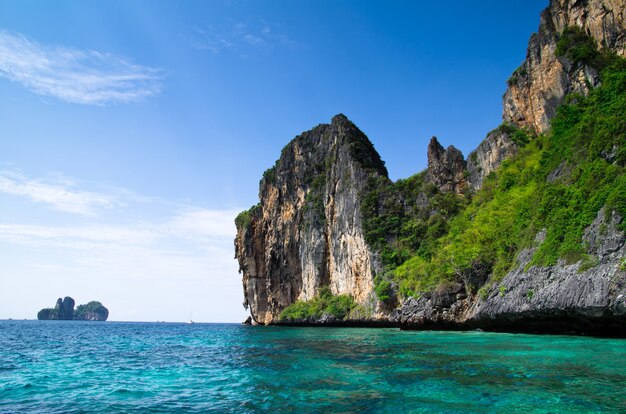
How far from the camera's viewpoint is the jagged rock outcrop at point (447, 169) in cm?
5503

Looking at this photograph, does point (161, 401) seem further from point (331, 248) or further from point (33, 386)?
point (331, 248)

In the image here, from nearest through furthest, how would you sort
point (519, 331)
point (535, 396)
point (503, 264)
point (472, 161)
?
point (535, 396), point (519, 331), point (503, 264), point (472, 161)

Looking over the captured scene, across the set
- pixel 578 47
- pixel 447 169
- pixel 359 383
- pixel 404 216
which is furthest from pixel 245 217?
pixel 359 383

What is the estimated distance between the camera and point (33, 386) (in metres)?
13.7

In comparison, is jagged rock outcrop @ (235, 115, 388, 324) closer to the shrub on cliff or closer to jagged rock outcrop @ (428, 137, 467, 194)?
jagged rock outcrop @ (428, 137, 467, 194)

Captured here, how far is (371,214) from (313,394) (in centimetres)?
4731

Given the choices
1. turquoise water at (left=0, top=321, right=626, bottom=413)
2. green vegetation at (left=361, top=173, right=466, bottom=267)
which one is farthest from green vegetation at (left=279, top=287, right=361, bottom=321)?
turquoise water at (left=0, top=321, right=626, bottom=413)

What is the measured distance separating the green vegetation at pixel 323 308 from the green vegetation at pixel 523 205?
8.89m

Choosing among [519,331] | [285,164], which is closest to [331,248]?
[285,164]

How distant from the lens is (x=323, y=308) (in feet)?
200

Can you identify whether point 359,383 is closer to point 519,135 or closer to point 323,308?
point 519,135

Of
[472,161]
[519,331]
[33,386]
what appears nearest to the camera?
[33,386]

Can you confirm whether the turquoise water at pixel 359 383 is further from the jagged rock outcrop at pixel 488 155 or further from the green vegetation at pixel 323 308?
the green vegetation at pixel 323 308

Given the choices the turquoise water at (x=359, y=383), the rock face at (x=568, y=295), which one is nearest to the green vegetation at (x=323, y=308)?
the rock face at (x=568, y=295)
